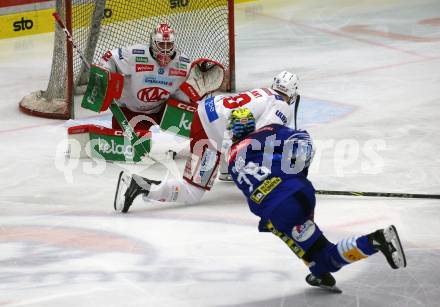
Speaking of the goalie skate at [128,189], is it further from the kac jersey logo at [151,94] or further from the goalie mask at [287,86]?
the kac jersey logo at [151,94]

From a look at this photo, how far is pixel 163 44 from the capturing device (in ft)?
22.3

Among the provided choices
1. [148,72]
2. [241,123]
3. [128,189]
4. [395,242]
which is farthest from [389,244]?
[148,72]

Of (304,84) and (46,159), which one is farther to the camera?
(304,84)

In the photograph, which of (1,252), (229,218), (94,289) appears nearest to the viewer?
(94,289)

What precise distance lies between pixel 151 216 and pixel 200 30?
3522 mm

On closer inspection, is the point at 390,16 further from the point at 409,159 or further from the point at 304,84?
the point at 409,159

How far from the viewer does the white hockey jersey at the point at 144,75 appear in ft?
22.7

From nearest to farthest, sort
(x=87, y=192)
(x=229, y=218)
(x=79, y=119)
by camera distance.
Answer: (x=229, y=218) < (x=87, y=192) < (x=79, y=119)

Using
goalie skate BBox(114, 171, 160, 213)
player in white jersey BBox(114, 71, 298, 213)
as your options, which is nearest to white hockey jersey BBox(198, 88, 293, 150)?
player in white jersey BBox(114, 71, 298, 213)

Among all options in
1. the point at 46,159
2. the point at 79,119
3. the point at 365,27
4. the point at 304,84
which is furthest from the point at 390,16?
the point at 46,159

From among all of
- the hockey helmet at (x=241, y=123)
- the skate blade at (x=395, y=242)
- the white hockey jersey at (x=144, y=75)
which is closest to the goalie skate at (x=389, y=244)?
the skate blade at (x=395, y=242)

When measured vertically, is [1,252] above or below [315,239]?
below

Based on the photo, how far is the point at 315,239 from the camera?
454cm

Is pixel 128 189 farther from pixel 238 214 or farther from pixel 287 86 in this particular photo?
pixel 287 86
